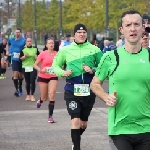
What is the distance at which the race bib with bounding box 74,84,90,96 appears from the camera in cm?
922

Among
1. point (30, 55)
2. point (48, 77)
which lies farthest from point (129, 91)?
point (30, 55)

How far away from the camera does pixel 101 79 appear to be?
222 inches

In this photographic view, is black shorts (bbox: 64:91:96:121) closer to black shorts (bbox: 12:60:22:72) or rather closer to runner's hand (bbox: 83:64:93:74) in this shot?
runner's hand (bbox: 83:64:93:74)

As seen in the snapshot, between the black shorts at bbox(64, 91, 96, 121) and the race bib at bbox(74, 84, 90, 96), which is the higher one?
the race bib at bbox(74, 84, 90, 96)

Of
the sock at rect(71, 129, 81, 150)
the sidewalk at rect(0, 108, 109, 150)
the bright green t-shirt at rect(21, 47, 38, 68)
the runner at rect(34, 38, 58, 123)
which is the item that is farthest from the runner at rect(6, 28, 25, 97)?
the sock at rect(71, 129, 81, 150)

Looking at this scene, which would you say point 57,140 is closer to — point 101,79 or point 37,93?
point 101,79

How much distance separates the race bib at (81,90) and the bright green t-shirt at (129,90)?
12.1 ft

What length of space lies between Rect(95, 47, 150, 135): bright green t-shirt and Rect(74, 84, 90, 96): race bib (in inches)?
145

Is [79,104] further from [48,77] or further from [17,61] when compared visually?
[17,61]

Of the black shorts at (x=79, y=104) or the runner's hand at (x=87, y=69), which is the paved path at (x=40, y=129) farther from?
the runner's hand at (x=87, y=69)

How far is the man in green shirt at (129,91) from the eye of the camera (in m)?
5.40

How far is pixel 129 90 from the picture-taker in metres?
5.43

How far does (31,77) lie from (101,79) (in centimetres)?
1210

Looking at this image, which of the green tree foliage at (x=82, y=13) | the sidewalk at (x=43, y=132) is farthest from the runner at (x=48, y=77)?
the green tree foliage at (x=82, y=13)
